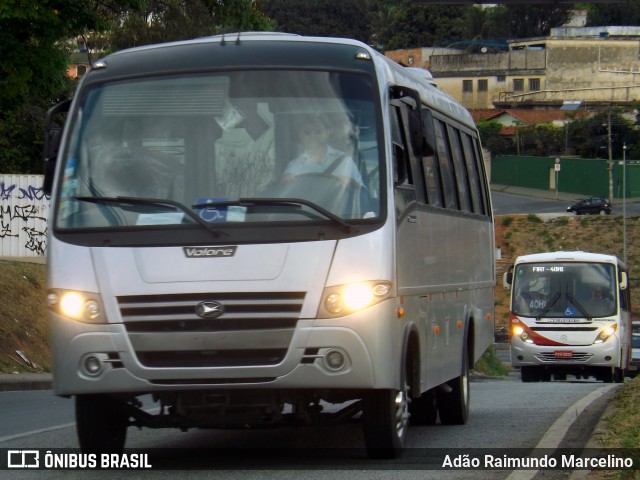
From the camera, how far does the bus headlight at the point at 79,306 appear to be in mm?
8188

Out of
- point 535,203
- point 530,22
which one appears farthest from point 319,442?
point 530,22

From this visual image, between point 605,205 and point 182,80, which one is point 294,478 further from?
point 605,205

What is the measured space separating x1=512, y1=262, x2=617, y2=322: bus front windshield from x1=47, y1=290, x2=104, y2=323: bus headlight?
2168 cm

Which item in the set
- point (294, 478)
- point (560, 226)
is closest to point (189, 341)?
point (294, 478)

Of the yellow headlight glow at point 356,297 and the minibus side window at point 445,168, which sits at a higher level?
the minibus side window at point 445,168

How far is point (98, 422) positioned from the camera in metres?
8.77

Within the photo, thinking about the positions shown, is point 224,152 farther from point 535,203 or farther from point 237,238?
point 535,203

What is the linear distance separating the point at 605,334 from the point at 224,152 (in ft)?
69.8

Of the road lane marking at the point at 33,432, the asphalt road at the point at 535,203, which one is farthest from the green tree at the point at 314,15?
the road lane marking at the point at 33,432

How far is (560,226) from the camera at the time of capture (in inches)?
2601

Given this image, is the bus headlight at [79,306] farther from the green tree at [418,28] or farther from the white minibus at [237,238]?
the green tree at [418,28]

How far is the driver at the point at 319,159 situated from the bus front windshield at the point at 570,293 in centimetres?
2101

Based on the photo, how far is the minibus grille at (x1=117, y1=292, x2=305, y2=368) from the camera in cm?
802

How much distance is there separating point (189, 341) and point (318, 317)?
0.82 m
